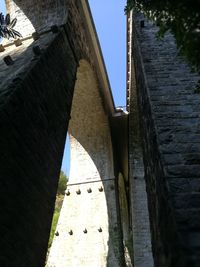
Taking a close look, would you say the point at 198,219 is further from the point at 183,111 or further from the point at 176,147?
the point at 183,111

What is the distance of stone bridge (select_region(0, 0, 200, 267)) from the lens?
264cm

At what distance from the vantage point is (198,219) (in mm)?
2053

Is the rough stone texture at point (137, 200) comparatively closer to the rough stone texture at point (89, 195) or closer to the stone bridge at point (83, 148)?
the stone bridge at point (83, 148)

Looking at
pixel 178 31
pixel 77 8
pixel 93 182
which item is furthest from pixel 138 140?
pixel 178 31

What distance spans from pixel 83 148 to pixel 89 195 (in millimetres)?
1558

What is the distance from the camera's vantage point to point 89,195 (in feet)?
27.5

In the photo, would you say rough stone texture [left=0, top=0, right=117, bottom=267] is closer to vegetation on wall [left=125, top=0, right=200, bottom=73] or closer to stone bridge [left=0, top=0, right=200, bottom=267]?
stone bridge [left=0, top=0, right=200, bottom=267]

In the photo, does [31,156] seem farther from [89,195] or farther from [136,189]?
[136,189]

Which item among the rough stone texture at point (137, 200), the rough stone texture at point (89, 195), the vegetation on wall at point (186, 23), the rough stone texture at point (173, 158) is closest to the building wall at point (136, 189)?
the rough stone texture at point (137, 200)

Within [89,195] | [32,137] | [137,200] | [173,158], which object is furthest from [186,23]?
[137,200]

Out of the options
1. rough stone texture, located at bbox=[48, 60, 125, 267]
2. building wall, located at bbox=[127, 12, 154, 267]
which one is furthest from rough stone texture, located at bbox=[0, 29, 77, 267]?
building wall, located at bbox=[127, 12, 154, 267]

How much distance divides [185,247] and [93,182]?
6.96m

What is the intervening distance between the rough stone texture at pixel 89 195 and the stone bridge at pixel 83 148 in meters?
0.02

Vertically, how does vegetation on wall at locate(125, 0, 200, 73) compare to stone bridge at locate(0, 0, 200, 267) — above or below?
above
